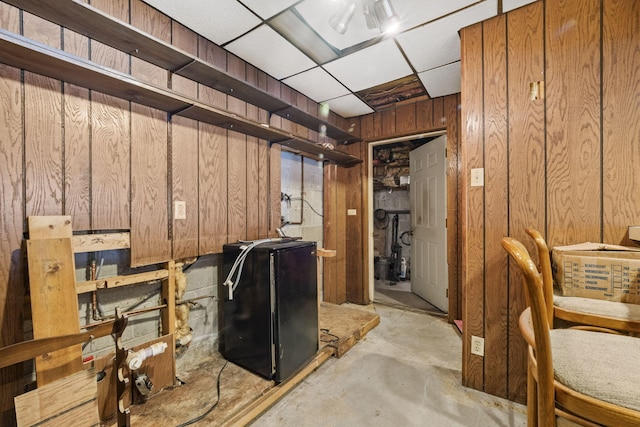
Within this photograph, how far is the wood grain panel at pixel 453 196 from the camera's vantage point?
2.94m

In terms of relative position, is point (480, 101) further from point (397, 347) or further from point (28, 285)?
point (28, 285)

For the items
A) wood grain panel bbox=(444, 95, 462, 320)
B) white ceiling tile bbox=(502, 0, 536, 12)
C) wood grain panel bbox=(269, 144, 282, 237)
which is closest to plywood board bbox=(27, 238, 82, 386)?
wood grain panel bbox=(269, 144, 282, 237)

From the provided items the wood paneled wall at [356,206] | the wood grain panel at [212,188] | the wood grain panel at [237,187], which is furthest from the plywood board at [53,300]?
the wood paneled wall at [356,206]

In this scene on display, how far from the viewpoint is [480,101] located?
183 centimetres

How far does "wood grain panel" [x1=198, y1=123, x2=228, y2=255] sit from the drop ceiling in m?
0.71

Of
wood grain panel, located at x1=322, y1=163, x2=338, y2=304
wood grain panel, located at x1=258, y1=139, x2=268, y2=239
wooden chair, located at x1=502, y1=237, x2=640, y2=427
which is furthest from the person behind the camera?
wood grain panel, located at x1=322, y1=163, x2=338, y2=304

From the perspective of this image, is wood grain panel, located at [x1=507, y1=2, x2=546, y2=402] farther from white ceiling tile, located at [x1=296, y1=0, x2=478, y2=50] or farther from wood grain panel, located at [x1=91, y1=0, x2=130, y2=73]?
wood grain panel, located at [x1=91, y1=0, x2=130, y2=73]

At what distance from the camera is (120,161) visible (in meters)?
1.59

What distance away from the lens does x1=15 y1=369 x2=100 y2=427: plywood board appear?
1093mm

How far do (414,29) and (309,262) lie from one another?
1882 mm

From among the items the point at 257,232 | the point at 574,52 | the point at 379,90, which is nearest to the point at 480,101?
the point at 574,52

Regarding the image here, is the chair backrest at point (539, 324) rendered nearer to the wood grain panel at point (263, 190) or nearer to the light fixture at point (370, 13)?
the light fixture at point (370, 13)

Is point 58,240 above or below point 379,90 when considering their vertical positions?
below

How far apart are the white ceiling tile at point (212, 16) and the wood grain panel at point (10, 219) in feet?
2.57
